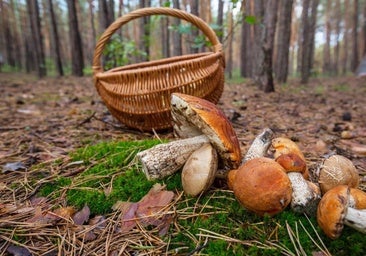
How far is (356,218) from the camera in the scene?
1.08 metres

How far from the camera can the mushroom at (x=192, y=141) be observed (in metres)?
1.40

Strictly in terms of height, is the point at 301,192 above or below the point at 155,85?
below

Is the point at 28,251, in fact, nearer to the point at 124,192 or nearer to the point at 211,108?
the point at 124,192

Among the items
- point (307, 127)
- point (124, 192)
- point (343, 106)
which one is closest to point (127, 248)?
point (124, 192)

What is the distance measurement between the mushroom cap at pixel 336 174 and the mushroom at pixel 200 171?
0.52 metres

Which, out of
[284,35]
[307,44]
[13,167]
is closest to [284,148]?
[13,167]

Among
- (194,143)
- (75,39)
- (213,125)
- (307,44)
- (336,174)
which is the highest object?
(75,39)

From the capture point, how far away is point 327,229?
1107 mm

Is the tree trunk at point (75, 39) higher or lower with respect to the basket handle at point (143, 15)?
higher

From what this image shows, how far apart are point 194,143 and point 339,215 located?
77 centimetres

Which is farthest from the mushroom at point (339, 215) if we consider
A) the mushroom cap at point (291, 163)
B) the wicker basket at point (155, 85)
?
the wicker basket at point (155, 85)

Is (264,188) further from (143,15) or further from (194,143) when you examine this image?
(143,15)

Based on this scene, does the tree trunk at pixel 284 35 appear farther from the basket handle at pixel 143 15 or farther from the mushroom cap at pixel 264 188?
the mushroom cap at pixel 264 188

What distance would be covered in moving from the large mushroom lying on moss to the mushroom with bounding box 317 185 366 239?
0.47m
